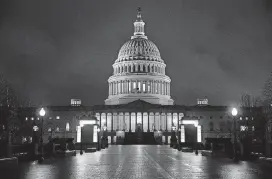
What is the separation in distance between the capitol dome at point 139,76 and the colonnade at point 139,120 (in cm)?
1588

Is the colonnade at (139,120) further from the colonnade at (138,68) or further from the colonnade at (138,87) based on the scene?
the colonnade at (138,68)

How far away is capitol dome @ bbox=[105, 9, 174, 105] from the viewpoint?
18438 centimetres

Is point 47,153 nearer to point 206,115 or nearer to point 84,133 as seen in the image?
point 84,133

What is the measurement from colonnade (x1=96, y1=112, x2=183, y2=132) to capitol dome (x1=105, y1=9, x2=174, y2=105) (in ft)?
52.1

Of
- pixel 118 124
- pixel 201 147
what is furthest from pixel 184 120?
pixel 118 124

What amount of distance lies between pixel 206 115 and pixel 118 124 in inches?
1277

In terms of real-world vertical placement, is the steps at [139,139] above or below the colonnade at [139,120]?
below

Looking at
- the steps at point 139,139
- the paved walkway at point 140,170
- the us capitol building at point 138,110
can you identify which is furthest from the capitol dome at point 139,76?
the paved walkway at point 140,170

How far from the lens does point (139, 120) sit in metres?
166

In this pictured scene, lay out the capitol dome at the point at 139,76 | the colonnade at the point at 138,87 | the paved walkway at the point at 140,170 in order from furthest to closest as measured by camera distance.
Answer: the colonnade at the point at 138,87 → the capitol dome at the point at 139,76 → the paved walkway at the point at 140,170

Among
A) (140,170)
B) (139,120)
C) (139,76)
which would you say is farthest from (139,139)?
(140,170)

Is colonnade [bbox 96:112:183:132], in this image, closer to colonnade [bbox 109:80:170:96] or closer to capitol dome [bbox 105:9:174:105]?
capitol dome [bbox 105:9:174:105]

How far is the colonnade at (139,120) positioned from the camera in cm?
16512

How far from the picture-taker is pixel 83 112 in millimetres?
167375
